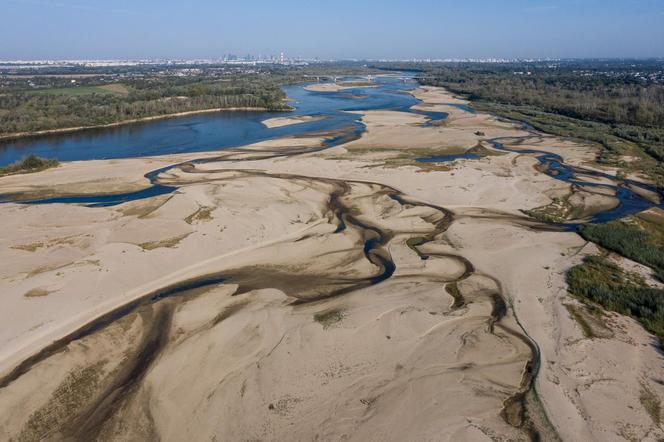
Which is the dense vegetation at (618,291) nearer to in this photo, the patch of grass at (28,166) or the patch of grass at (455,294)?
the patch of grass at (455,294)

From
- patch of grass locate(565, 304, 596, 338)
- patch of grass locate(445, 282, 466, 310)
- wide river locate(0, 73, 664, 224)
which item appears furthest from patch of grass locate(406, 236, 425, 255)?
wide river locate(0, 73, 664, 224)

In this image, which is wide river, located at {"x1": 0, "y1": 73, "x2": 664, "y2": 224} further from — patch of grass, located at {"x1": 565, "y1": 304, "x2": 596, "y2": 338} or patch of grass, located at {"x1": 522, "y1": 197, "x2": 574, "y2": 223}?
patch of grass, located at {"x1": 565, "y1": 304, "x2": 596, "y2": 338}

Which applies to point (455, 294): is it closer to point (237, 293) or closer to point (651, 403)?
point (651, 403)

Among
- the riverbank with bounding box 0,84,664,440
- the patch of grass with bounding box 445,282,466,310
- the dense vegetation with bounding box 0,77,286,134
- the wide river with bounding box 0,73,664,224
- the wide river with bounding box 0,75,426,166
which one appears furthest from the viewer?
the dense vegetation with bounding box 0,77,286,134

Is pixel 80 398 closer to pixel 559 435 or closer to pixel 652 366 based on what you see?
pixel 559 435

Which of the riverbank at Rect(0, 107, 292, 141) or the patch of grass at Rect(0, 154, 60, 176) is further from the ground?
the riverbank at Rect(0, 107, 292, 141)

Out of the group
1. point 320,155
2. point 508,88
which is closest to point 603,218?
point 320,155
